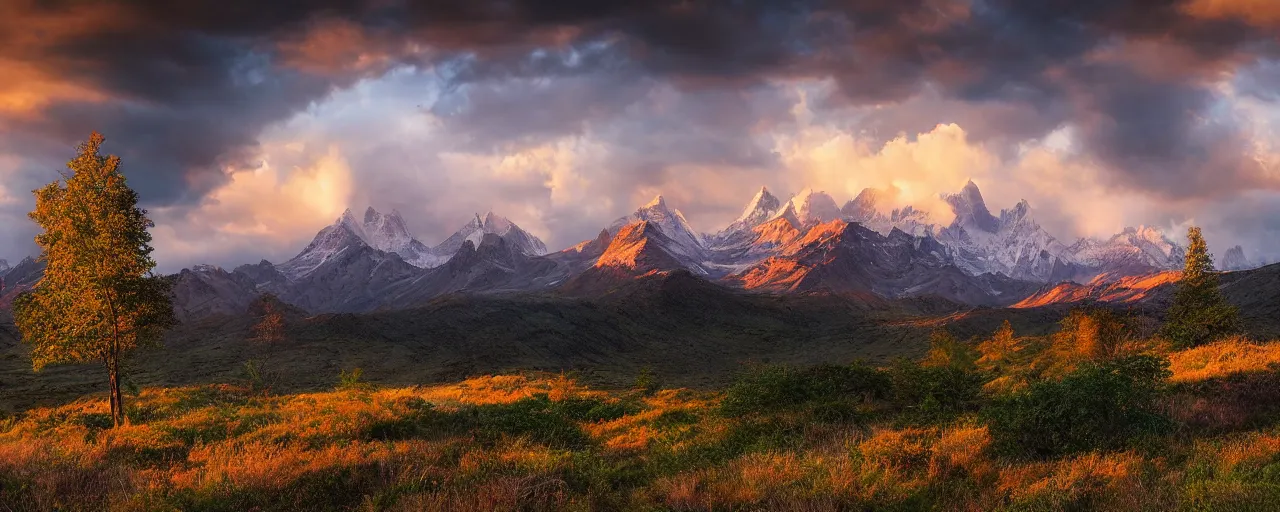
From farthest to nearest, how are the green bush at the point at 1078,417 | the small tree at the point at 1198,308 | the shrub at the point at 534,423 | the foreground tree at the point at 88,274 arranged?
the small tree at the point at 1198,308
the foreground tree at the point at 88,274
the shrub at the point at 534,423
the green bush at the point at 1078,417

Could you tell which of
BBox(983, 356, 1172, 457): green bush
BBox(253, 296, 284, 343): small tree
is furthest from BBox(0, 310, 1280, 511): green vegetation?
BBox(253, 296, 284, 343): small tree

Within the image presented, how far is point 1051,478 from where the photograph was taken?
11531 millimetres

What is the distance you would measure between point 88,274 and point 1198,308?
57.9 metres

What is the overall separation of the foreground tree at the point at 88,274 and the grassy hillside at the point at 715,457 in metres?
3.90

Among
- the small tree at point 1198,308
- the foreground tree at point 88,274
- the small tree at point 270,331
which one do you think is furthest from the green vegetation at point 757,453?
the small tree at point 270,331

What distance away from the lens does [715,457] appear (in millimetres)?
14922

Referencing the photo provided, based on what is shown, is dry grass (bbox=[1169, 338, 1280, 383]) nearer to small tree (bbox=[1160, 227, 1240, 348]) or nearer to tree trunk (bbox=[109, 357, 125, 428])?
small tree (bbox=[1160, 227, 1240, 348])

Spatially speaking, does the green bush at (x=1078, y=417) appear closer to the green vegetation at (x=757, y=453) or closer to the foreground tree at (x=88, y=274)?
the green vegetation at (x=757, y=453)

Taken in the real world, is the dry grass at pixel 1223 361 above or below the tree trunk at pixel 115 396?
below

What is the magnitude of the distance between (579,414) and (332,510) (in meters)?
11.4

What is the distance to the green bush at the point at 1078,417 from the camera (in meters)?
13.9

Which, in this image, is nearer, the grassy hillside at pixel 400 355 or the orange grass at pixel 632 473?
the orange grass at pixel 632 473

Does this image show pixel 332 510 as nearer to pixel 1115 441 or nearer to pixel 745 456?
pixel 745 456

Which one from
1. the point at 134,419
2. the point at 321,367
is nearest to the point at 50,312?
the point at 134,419
